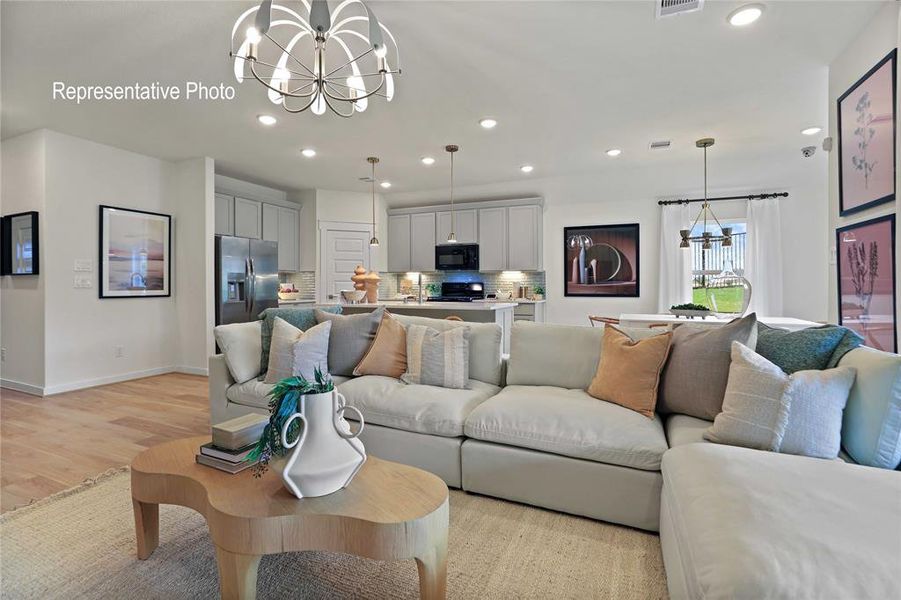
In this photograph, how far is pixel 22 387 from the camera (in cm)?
445

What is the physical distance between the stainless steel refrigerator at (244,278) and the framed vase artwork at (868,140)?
5.48 m

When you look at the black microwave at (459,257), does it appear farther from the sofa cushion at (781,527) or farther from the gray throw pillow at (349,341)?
the sofa cushion at (781,527)

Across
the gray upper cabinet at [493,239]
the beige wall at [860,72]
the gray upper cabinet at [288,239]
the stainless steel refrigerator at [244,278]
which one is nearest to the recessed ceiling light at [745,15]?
the beige wall at [860,72]

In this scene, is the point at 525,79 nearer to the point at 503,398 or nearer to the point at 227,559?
the point at 503,398

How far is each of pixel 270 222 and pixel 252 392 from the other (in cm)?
411

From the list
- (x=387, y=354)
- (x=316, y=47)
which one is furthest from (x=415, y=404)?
(x=316, y=47)

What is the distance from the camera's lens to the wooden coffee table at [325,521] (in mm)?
1281

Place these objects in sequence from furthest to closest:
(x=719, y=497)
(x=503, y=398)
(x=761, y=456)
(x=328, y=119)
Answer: (x=328, y=119)
(x=503, y=398)
(x=761, y=456)
(x=719, y=497)

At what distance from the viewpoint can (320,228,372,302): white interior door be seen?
6801 mm

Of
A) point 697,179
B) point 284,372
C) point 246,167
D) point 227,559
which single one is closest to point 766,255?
point 697,179

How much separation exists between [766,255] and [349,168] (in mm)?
5425

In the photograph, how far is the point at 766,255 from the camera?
543cm

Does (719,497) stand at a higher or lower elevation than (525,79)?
lower

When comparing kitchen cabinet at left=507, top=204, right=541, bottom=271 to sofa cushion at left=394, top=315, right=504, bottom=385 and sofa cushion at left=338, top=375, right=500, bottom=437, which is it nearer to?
sofa cushion at left=394, top=315, right=504, bottom=385
